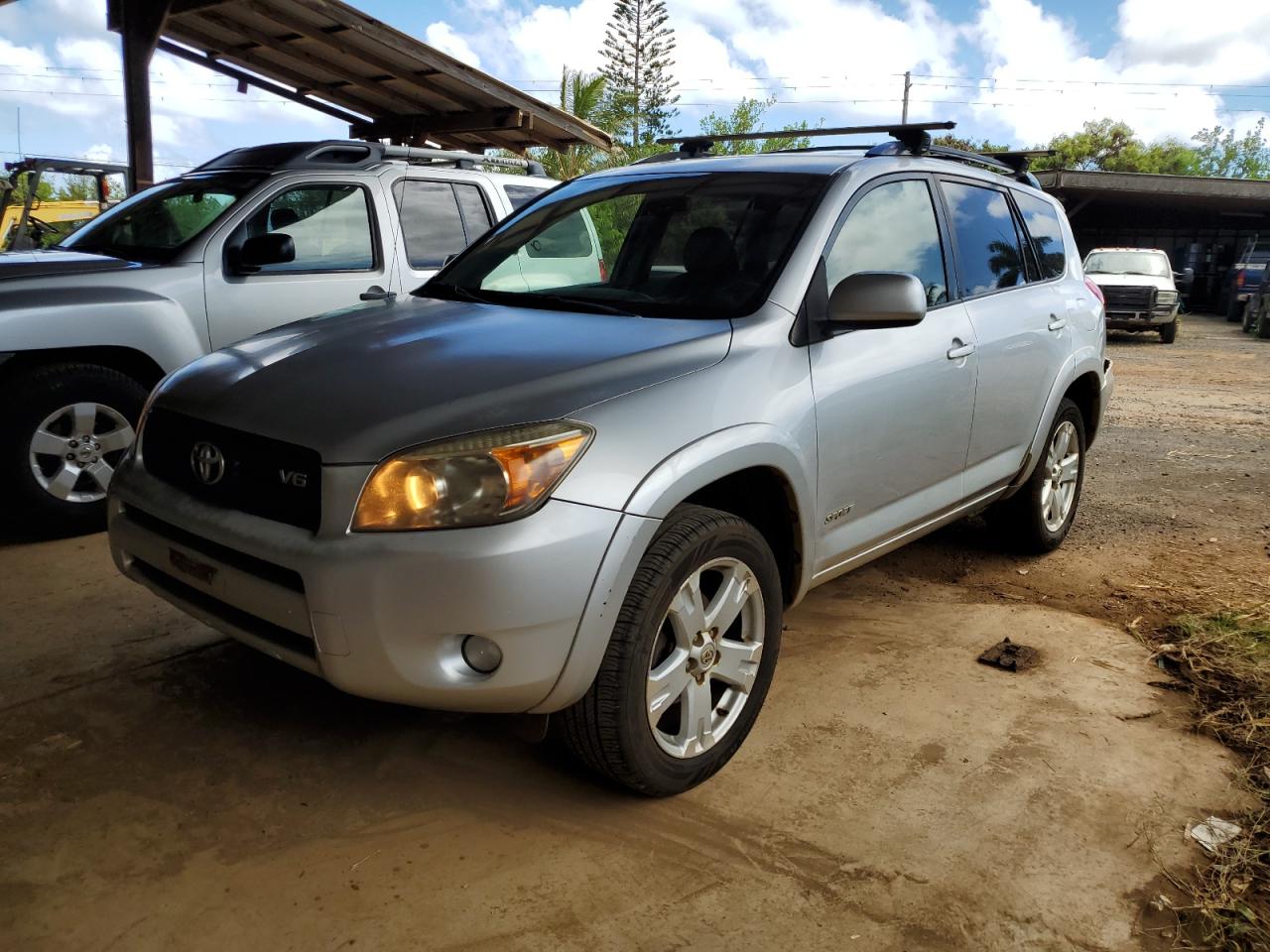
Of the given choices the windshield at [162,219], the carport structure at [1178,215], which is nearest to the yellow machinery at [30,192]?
the windshield at [162,219]

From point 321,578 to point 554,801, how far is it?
89 cm

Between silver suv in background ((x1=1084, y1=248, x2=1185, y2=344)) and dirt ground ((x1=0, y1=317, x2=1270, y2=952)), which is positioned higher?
silver suv in background ((x1=1084, y1=248, x2=1185, y2=344))

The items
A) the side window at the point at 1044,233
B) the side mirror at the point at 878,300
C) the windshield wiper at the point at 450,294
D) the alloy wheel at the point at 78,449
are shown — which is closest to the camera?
the side mirror at the point at 878,300

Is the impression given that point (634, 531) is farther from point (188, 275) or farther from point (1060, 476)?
point (188, 275)

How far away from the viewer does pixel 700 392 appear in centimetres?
255

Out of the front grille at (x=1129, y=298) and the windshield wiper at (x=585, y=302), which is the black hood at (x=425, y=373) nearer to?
the windshield wiper at (x=585, y=302)

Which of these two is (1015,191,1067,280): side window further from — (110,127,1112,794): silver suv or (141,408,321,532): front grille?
(141,408,321,532): front grille

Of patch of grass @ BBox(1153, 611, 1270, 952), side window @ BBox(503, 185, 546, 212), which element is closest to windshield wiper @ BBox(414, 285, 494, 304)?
patch of grass @ BBox(1153, 611, 1270, 952)

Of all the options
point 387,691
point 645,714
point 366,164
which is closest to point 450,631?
point 387,691

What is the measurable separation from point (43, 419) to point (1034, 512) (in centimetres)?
457

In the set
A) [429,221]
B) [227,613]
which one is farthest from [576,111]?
[227,613]

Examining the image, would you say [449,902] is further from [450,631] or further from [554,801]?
[450,631]

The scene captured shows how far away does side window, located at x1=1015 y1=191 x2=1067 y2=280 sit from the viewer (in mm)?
4395

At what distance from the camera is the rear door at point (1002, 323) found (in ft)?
12.4
